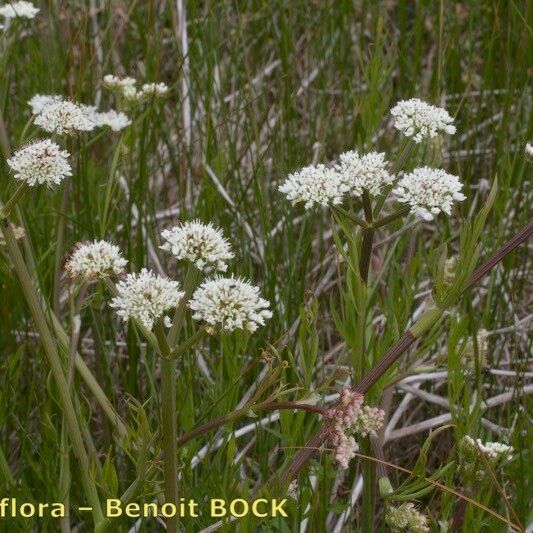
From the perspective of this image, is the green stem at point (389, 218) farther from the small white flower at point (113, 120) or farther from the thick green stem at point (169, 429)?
the small white flower at point (113, 120)

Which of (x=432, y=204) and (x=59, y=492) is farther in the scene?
(x=59, y=492)

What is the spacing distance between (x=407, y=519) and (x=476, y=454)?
177 mm

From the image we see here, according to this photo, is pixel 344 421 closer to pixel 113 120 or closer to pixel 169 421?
pixel 169 421

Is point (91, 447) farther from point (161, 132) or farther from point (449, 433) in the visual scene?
point (161, 132)

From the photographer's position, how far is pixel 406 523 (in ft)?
5.38

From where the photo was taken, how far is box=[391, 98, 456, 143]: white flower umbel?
1626mm

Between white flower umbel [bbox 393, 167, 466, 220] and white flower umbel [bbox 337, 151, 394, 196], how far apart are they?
0.03 meters

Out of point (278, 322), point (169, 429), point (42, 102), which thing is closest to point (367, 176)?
point (169, 429)

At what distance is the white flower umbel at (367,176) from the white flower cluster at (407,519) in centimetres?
60

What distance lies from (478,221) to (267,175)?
5.81 feet

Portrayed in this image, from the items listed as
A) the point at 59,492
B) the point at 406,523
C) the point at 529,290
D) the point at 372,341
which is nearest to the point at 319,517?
the point at 406,523

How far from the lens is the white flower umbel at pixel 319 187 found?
1517 millimetres

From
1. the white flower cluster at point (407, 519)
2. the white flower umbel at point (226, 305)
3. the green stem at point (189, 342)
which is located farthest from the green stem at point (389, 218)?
the white flower cluster at point (407, 519)

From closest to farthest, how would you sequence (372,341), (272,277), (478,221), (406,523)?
(478,221)
(406,523)
(372,341)
(272,277)
